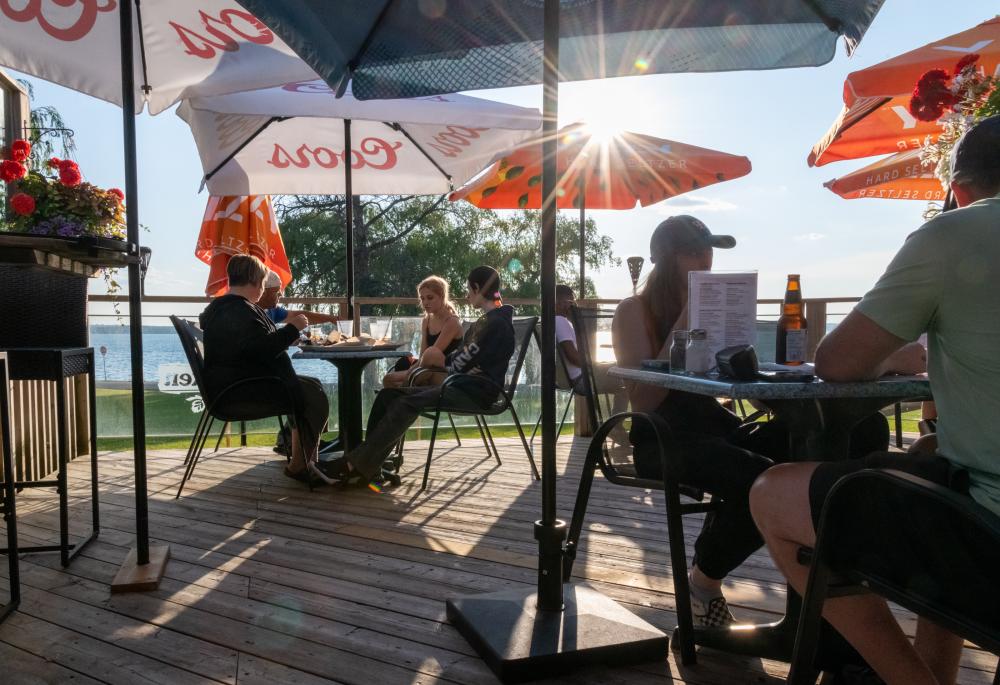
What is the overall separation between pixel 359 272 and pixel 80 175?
2771 cm

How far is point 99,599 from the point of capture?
2318mm

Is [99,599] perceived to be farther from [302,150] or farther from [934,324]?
[302,150]

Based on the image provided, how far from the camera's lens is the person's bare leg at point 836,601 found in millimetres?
1313

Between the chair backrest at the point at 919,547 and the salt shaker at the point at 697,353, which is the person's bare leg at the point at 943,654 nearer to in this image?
the chair backrest at the point at 919,547

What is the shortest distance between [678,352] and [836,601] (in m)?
0.70

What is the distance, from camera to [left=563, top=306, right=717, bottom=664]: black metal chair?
1769mm

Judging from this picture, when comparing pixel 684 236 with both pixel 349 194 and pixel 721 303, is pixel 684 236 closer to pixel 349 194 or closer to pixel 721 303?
pixel 721 303

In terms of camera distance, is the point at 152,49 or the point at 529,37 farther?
the point at 152,49

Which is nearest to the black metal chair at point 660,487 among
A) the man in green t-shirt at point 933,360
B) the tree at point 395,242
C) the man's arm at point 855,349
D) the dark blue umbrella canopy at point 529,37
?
the man in green t-shirt at point 933,360

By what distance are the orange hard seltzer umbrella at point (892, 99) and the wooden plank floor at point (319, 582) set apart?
7.27 ft

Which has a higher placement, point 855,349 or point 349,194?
point 349,194

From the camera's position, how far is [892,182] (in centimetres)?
602

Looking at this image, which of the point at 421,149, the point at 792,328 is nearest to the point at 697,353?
the point at 792,328

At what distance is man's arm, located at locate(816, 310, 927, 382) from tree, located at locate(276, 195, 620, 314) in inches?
1122
